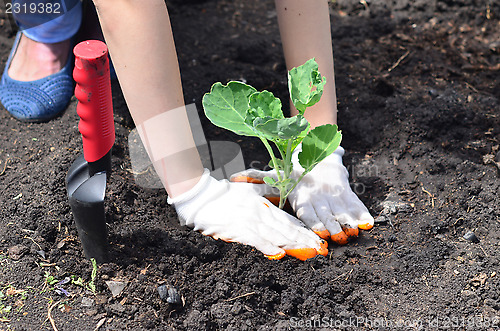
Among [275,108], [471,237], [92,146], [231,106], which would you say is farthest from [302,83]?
[471,237]

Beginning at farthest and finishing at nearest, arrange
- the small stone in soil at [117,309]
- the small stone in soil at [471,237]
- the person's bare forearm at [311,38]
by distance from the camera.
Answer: the person's bare forearm at [311,38] < the small stone in soil at [471,237] < the small stone in soil at [117,309]

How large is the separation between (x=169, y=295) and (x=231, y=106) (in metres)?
0.56

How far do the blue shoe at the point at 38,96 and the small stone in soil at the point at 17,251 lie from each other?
2.32ft

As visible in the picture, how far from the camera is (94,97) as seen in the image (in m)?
1.25

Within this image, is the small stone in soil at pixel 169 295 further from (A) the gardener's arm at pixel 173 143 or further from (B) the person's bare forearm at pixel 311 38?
(B) the person's bare forearm at pixel 311 38

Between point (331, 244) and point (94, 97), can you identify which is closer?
point (94, 97)

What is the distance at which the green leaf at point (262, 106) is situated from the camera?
4.53 ft

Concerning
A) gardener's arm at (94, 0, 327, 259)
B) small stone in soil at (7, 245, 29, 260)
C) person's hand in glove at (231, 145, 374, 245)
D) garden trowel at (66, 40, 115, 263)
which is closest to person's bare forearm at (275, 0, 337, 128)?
person's hand in glove at (231, 145, 374, 245)

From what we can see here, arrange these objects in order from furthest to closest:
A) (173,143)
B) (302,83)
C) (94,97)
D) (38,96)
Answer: (38,96), (173,143), (302,83), (94,97)

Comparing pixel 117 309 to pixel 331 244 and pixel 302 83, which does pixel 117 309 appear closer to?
pixel 331 244

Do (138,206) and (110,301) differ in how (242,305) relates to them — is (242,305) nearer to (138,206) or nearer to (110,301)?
(110,301)

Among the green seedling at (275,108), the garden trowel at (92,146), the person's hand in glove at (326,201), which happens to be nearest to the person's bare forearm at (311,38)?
the person's hand in glove at (326,201)

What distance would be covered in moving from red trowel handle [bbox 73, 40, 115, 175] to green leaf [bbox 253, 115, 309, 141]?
0.40 meters

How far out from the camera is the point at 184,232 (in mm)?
1533
